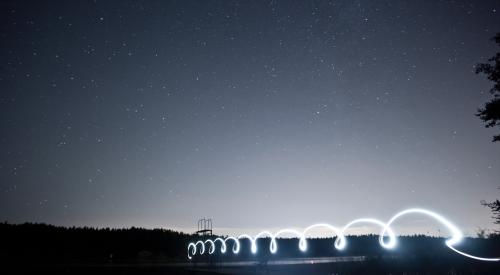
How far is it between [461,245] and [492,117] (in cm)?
1182

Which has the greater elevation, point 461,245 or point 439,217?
point 439,217

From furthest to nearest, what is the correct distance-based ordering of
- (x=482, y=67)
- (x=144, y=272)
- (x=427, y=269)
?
(x=144, y=272) < (x=427, y=269) < (x=482, y=67)

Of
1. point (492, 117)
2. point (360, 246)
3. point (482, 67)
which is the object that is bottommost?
point (360, 246)

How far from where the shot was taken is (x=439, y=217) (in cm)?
2002

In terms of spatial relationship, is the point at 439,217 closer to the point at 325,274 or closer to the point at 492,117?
the point at 492,117

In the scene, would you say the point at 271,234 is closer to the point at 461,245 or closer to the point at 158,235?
the point at 461,245

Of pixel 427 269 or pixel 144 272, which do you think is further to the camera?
pixel 144 272

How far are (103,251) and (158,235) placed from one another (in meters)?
25.4

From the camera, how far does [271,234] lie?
36.7 m

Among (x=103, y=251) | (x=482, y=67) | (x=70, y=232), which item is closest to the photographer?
(x=482, y=67)

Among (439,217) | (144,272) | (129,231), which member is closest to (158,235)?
(129,231)

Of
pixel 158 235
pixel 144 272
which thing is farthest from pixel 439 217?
pixel 158 235

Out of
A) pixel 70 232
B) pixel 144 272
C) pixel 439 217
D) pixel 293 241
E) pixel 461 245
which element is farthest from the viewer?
pixel 293 241

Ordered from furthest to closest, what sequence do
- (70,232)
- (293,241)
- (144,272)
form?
(293,241) → (70,232) → (144,272)
